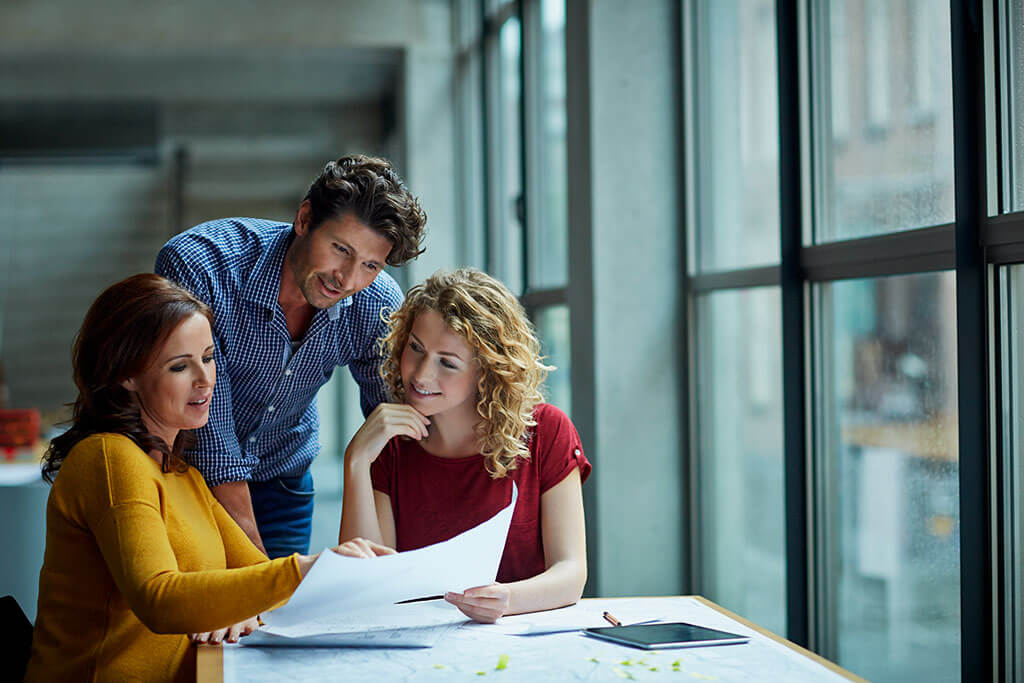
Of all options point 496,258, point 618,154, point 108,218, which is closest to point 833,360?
point 618,154

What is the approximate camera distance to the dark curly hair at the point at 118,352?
155cm

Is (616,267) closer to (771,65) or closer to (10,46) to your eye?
(771,65)

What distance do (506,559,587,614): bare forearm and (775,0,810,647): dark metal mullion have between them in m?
0.88

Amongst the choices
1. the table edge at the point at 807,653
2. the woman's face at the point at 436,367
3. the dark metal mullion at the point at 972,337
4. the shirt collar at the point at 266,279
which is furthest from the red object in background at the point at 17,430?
the dark metal mullion at the point at 972,337

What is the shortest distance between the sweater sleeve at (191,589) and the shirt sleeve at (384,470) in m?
0.62

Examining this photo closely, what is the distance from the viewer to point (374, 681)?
1289 mm

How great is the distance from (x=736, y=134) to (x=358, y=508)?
1.66 meters

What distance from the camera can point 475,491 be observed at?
1.93 meters

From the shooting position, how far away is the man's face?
1906 millimetres

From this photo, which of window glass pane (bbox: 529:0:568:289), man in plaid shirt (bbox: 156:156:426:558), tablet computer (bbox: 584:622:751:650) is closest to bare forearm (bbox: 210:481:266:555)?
man in plaid shirt (bbox: 156:156:426:558)

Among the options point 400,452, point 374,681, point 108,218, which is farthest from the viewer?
point 108,218

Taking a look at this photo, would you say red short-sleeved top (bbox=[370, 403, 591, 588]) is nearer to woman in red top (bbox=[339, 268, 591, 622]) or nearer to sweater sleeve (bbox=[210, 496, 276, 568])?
woman in red top (bbox=[339, 268, 591, 622])

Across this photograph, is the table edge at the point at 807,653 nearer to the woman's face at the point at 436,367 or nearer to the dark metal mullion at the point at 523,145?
the woman's face at the point at 436,367

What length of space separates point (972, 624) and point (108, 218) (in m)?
6.27
